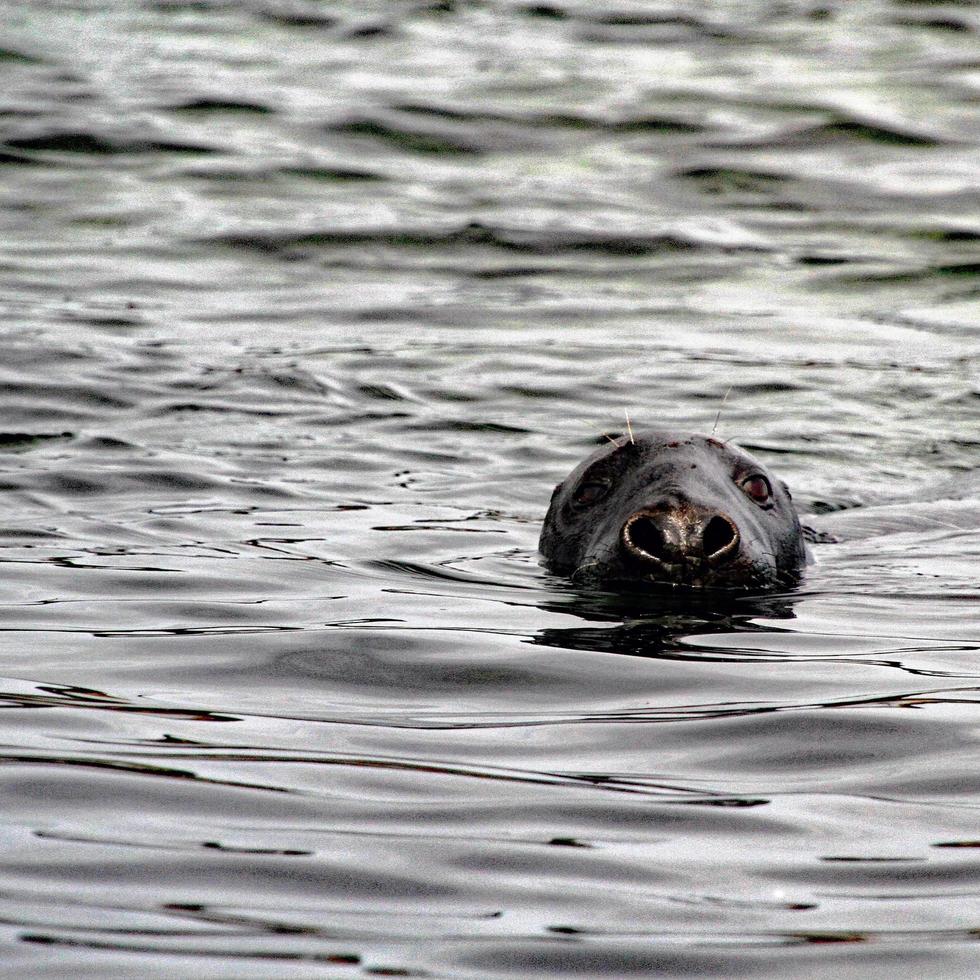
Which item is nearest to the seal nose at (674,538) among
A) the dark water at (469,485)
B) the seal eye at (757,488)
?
the dark water at (469,485)

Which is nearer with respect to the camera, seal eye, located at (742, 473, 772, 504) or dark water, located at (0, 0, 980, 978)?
dark water, located at (0, 0, 980, 978)

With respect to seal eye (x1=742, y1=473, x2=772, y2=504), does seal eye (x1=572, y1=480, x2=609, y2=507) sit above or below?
below

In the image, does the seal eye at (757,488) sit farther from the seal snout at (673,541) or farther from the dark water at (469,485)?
the seal snout at (673,541)

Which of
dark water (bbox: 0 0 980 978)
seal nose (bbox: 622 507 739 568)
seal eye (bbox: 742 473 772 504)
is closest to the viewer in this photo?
dark water (bbox: 0 0 980 978)

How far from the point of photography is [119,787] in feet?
14.4

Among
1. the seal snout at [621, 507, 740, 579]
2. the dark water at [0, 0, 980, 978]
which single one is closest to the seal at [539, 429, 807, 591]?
the seal snout at [621, 507, 740, 579]

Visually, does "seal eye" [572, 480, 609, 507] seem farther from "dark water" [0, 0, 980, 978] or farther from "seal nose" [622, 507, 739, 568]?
"seal nose" [622, 507, 739, 568]

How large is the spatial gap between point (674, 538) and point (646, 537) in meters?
0.11

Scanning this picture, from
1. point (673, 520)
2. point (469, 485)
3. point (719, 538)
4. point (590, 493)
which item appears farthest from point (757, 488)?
point (469, 485)

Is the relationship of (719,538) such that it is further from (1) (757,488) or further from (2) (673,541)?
(1) (757,488)

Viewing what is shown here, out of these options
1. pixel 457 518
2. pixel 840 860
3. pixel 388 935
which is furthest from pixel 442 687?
pixel 457 518

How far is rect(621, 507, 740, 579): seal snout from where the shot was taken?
→ 7.23 metres

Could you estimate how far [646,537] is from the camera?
286 inches

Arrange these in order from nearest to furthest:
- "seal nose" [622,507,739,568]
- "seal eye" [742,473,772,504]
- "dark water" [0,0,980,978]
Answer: "dark water" [0,0,980,978], "seal nose" [622,507,739,568], "seal eye" [742,473,772,504]
